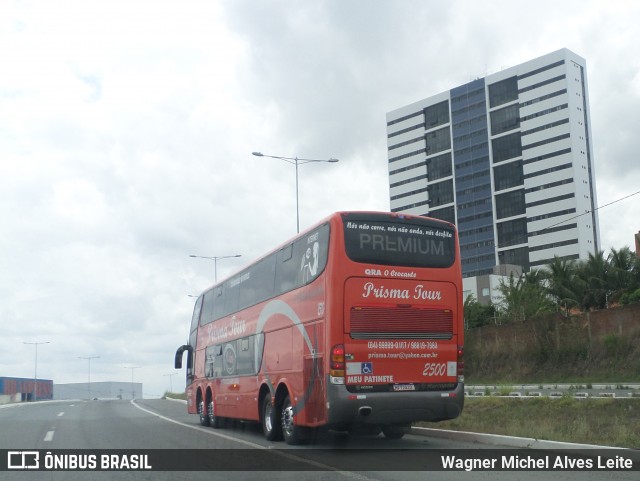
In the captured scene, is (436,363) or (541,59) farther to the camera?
(541,59)

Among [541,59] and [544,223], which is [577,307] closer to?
[544,223]

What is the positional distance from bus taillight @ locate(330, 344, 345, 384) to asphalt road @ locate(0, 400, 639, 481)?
1.29 m

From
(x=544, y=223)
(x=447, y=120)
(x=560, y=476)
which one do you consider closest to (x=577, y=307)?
(x=560, y=476)

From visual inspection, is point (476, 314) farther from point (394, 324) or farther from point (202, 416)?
point (394, 324)

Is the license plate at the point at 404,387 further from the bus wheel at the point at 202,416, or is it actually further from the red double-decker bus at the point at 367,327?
the bus wheel at the point at 202,416

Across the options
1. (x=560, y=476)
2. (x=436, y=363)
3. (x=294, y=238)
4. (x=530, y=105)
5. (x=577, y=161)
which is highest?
(x=530, y=105)

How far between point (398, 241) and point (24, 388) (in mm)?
101662

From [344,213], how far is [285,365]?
3.57m

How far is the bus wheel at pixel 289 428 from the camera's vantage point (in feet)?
48.6

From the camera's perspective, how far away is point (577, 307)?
190 feet

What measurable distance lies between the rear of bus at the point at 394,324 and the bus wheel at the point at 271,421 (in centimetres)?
214

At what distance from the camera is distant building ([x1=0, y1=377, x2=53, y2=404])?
9006 centimetres

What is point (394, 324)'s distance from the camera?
45.2 ft

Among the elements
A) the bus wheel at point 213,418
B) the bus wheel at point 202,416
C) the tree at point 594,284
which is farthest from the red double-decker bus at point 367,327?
the tree at point 594,284
